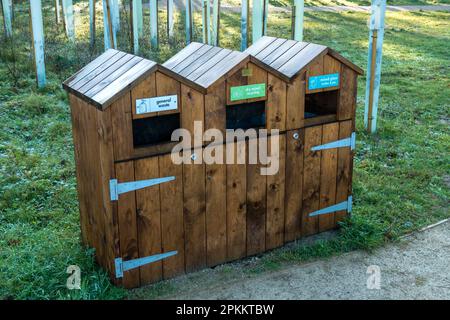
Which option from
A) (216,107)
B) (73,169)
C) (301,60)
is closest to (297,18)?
(73,169)

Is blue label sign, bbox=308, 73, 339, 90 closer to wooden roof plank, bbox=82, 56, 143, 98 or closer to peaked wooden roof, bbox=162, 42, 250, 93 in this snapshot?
peaked wooden roof, bbox=162, 42, 250, 93

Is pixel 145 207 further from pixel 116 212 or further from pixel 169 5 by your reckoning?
pixel 169 5

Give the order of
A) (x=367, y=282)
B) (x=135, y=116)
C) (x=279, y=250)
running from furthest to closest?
(x=279, y=250), (x=367, y=282), (x=135, y=116)

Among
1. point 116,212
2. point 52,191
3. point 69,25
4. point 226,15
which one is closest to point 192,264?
point 116,212

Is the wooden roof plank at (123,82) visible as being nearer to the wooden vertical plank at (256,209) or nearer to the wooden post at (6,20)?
the wooden vertical plank at (256,209)

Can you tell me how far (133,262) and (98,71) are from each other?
1.51 meters

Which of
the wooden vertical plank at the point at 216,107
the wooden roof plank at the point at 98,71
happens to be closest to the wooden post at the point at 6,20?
the wooden roof plank at the point at 98,71

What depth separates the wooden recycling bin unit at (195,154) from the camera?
393 cm

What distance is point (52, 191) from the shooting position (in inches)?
237

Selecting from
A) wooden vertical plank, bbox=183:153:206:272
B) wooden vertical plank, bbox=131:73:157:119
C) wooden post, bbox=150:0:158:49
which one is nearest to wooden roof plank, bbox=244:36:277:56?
wooden vertical plank, bbox=183:153:206:272

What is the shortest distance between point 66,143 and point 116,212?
3777 millimetres

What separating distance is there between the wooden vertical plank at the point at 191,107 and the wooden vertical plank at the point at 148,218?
0.35 m

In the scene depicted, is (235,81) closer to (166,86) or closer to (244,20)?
(166,86)

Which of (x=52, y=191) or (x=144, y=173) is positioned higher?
(x=144, y=173)
